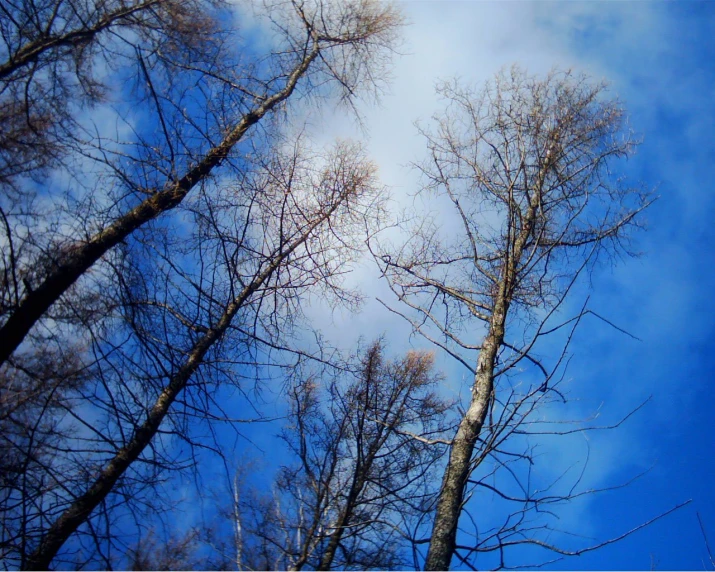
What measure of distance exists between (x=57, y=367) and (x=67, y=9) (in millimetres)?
3114

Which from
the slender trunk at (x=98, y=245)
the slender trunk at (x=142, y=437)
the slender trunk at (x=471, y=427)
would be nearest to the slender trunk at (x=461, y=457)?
the slender trunk at (x=471, y=427)

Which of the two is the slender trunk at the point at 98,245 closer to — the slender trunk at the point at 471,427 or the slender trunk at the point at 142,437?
the slender trunk at the point at 142,437

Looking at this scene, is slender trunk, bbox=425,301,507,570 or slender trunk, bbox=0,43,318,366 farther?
slender trunk, bbox=0,43,318,366

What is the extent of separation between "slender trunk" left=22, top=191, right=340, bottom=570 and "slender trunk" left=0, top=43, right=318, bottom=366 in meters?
0.97

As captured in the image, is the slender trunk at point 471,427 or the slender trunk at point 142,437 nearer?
the slender trunk at point 471,427

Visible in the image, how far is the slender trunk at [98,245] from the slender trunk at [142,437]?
0.97 metres

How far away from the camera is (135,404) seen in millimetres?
3775

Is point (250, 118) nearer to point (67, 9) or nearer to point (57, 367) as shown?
point (67, 9)

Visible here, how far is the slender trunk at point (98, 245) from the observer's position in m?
3.74

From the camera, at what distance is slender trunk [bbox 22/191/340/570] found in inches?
134

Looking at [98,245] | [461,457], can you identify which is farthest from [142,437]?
[461,457]

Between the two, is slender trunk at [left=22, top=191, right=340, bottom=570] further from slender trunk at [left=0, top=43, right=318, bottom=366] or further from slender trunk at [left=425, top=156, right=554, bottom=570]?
slender trunk at [left=425, top=156, right=554, bottom=570]

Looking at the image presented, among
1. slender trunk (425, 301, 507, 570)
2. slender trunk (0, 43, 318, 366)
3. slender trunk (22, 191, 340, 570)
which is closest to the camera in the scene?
slender trunk (425, 301, 507, 570)

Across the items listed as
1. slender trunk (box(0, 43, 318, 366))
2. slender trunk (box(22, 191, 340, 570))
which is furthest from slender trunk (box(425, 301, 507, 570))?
slender trunk (box(0, 43, 318, 366))
